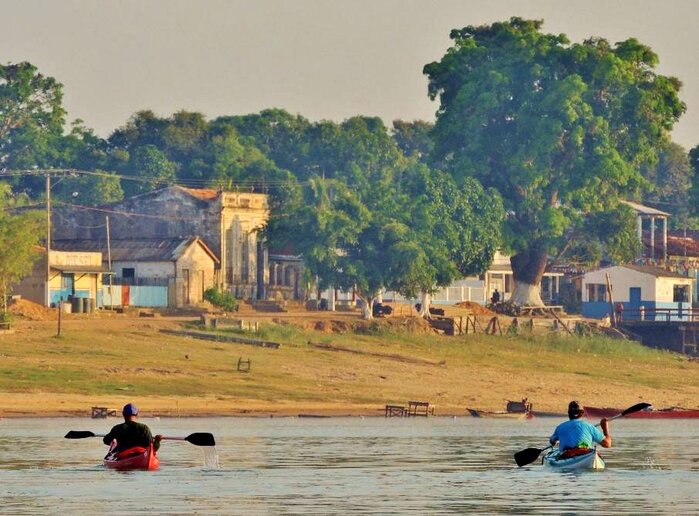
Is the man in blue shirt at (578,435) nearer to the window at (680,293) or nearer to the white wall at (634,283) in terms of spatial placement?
the white wall at (634,283)

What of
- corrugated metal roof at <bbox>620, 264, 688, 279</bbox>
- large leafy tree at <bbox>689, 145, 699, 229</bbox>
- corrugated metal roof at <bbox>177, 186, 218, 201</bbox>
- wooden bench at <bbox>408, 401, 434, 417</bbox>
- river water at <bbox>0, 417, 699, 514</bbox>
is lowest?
river water at <bbox>0, 417, 699, 514</bbox>

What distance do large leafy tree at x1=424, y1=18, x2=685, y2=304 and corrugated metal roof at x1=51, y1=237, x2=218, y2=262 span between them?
65.7 ft

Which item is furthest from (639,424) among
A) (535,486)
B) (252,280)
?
(252,280)

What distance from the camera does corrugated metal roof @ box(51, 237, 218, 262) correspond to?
4252 inches

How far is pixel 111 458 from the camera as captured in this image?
1802 inches

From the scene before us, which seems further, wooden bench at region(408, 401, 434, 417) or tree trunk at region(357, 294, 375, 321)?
tree trunk at region(357, 294, 375, 321)

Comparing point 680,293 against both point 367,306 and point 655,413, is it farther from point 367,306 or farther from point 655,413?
point 655,413

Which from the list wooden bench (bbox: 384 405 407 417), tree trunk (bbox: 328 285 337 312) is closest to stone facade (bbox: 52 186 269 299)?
tree trunk (bbox: 328 285 337 312)

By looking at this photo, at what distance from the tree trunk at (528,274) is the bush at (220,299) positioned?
23383 millimetres

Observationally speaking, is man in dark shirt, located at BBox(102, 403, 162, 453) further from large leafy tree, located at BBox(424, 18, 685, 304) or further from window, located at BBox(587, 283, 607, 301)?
window, located at BBox(587, 283, 607, 301)

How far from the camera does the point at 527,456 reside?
4703 centimetres

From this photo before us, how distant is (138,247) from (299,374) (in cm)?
3255

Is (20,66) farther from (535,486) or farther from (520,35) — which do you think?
(535,486)

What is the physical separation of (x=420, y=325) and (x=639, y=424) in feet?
90.4
